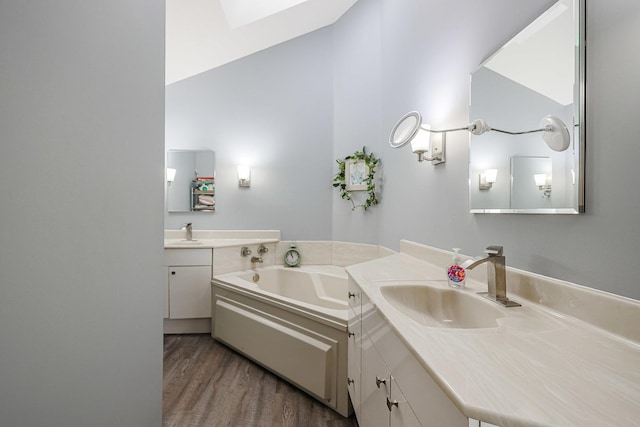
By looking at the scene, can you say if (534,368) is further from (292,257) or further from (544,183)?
(292,257)

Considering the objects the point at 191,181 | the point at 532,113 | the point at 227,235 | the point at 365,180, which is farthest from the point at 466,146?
the point at 191,181

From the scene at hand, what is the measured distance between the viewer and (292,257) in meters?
3.18

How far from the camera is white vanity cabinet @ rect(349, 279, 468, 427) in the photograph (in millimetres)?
584

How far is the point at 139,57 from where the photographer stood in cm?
112

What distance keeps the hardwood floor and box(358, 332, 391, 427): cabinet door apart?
496 mm

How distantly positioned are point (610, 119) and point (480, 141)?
57cm

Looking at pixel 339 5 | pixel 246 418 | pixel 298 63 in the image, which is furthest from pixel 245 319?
pixel 339 5

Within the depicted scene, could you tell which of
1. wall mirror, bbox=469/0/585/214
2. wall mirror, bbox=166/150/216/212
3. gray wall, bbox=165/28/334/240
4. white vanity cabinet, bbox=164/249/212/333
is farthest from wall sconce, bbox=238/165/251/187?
wall mirror, bbox=469/0/585/214

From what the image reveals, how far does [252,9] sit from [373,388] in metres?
3.13

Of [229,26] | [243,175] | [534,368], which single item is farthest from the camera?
[243,175]

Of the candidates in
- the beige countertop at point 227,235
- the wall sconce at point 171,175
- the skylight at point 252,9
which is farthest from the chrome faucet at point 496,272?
the wall sconce at point 171,175

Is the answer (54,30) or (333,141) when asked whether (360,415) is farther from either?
(333,141)

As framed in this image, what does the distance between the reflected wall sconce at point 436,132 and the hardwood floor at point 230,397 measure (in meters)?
1.57

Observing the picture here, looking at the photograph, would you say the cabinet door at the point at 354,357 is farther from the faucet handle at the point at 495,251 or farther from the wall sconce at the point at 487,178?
the wall sconce at the point at 487,178
